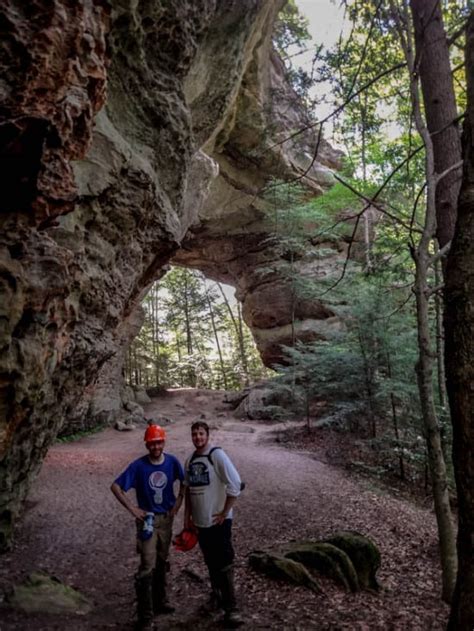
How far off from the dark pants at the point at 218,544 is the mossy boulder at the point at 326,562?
4.25 ft

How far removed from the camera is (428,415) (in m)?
4.94

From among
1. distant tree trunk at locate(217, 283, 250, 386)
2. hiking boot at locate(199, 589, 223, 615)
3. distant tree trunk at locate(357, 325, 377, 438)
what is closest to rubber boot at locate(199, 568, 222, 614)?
hiking boot at locate(199, 589, 223, 615)

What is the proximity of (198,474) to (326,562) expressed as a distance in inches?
85.1

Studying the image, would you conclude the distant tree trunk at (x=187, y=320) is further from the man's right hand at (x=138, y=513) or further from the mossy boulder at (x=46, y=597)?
the man's right hand at (x=138, y=513)

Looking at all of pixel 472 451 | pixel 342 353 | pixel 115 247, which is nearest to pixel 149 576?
pixel 472 451

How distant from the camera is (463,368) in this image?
2201 mm

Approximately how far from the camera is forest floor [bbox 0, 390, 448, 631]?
13.6 ft

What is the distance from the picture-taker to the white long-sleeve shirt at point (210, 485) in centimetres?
387

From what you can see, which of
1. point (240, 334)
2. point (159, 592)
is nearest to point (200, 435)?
point (159, 592)

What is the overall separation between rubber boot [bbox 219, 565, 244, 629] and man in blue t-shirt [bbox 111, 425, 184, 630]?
24.0 inches

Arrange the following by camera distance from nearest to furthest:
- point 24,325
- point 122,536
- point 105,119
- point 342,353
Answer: point 24,325 < point 122,536 < point 105,119 < point 342,353

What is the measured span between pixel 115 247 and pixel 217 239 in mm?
17642

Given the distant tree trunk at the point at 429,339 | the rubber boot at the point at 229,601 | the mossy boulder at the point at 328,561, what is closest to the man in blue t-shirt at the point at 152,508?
the rubber boot at the point at 229,601

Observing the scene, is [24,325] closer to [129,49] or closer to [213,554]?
[213,554]
